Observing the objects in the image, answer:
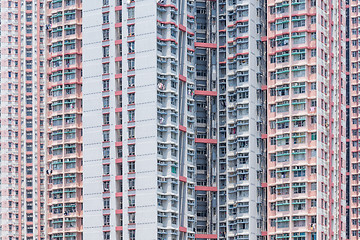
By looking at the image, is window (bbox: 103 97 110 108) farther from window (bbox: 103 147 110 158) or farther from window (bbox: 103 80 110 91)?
window (bbox: 103 147 110 158)

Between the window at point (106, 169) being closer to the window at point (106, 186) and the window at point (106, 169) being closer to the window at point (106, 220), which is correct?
the window at point (106, 186)

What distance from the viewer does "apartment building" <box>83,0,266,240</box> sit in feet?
518

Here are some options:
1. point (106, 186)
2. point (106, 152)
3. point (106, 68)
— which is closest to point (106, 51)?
point (106, 68)

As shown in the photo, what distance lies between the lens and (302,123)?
522ft

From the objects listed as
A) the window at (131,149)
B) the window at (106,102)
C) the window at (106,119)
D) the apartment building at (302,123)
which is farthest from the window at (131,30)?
the apartment building at (302,123)

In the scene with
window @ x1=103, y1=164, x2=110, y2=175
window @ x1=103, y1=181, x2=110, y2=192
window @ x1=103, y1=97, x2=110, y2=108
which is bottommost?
window @ x1=103, y1=181, x2=110, y2=192

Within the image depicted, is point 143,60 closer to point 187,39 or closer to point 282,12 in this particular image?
point 187,39

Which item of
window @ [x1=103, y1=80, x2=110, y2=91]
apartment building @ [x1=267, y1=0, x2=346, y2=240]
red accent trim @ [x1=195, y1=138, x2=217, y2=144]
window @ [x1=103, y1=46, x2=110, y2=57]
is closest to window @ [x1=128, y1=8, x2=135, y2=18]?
window @ [x1=103, y1=46, x2=110, y2=57]

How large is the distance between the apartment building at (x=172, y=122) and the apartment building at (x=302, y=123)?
159 inches

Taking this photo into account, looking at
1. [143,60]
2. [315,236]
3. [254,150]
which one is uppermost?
[143,60]

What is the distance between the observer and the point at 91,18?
166 m

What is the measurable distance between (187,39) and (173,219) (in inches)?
1027

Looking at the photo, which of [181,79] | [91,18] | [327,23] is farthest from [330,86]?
[91,18]

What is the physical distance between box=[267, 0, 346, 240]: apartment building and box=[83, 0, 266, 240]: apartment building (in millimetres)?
4029
